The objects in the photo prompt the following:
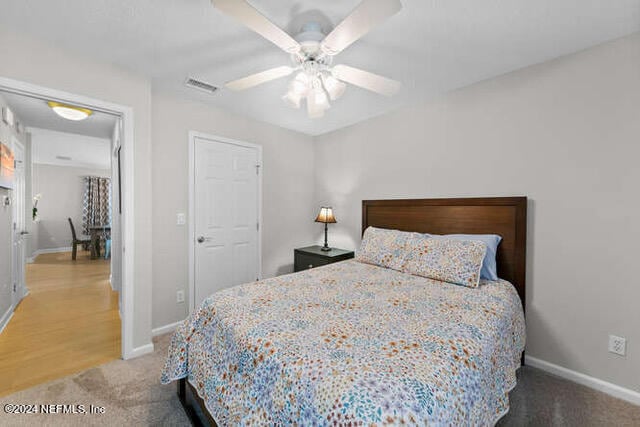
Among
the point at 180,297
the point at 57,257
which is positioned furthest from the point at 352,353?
the point at 57,257

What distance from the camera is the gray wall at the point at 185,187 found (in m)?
2.65

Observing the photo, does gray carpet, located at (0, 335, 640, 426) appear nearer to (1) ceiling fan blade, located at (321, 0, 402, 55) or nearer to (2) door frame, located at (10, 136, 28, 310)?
(2) door frame, located at (10, 136, 28, 310)

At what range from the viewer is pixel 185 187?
2.82 m

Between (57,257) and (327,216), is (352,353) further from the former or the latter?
(57,257)

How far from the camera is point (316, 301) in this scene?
5.31 ft

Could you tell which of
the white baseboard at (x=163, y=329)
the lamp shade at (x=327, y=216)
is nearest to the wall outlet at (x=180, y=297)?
the white baseboard at (x=163, y=329)

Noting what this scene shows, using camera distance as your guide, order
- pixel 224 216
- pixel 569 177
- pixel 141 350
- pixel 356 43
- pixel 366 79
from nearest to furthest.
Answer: pixel 366 79 < pixel 356 43 < pixel 569 177 < pixel 141 350 < pixel 224 216

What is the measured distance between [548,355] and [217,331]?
2.41m

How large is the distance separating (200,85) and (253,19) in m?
1.47

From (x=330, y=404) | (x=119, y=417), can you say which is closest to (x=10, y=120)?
(x=119, y=417)

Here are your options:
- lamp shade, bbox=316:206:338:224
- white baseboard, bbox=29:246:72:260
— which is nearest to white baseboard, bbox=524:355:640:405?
lamp shade, bbox=316:206:338:224

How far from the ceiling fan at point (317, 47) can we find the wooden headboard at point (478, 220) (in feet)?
4.29

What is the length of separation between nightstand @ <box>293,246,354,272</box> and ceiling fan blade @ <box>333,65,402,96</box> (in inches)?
76.6

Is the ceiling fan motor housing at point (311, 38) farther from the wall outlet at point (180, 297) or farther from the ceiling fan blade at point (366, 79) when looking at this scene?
the wall outlet at point (180, 297)
